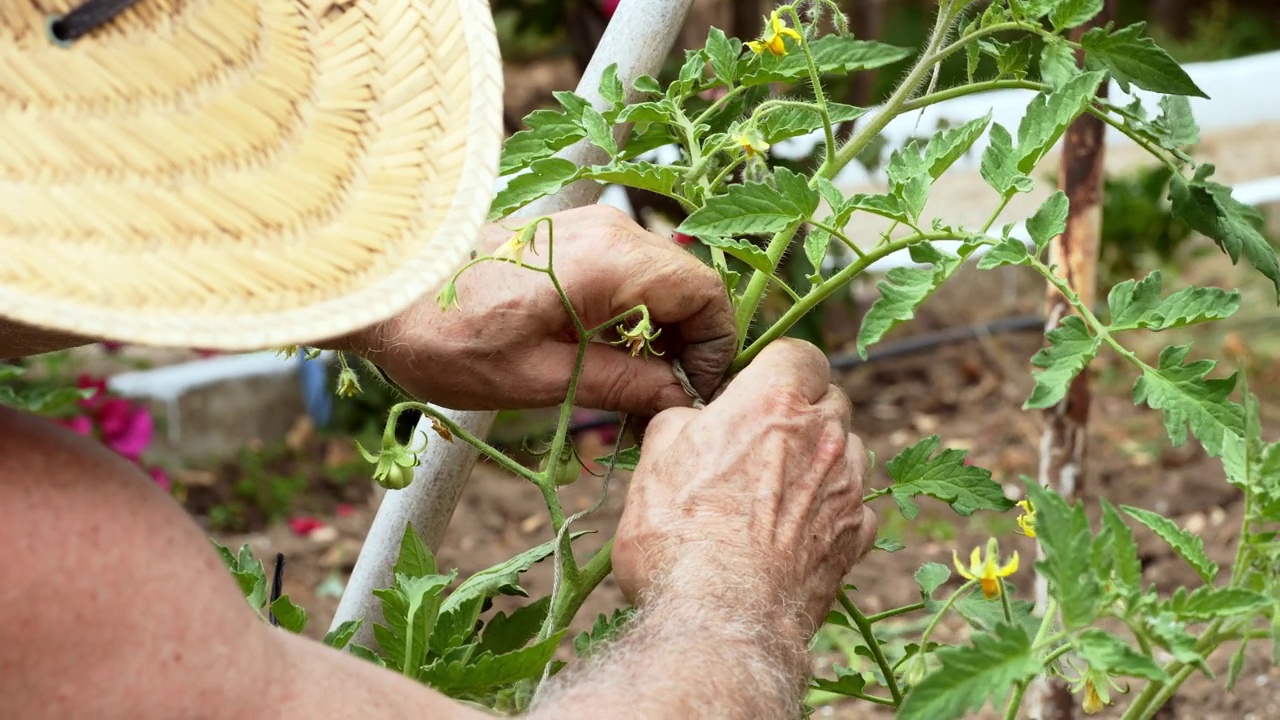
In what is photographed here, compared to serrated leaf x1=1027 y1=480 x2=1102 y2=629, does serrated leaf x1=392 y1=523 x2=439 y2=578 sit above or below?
below

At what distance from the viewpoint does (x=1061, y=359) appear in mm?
1312

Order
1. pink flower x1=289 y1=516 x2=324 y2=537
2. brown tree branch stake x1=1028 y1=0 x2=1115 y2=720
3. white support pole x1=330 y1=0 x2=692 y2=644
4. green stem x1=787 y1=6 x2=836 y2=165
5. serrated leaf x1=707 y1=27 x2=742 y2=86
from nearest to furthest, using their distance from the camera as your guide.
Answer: green stem x1=787 y1=6 x2=836 y2=165, serrated leaf x1=707 y1=27 x2=742 y2=86, white support pole x1=330 y1=0 x2=692 y2=644, brown tree branch stake x1=1028 y1=0 x2=1115 y2=720, pink flower x1=289 y1=516 x2=324 y2=537

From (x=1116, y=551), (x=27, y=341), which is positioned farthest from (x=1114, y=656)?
(x=27, y=341)

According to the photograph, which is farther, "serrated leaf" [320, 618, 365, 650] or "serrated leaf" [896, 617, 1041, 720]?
"serrated leaf" [320, 618, 365, 650]

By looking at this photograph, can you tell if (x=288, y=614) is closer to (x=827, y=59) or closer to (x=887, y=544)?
(x=887, y=544)

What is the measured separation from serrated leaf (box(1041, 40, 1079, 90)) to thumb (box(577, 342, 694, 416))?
20.7 inches

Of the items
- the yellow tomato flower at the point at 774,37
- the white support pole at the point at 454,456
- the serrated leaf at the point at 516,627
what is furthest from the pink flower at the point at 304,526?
the yellow tomato flower at the point at 774,37

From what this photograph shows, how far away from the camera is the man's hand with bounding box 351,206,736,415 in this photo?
1.52 metres

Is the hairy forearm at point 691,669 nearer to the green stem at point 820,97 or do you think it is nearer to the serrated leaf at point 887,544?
the serrated leaf at point 887,544

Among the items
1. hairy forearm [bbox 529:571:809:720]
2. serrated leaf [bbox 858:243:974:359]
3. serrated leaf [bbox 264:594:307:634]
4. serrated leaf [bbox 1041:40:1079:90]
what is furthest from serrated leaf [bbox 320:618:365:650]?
serrated leaf [bbox 1041:40:1079:90]

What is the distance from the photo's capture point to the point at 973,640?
110cm

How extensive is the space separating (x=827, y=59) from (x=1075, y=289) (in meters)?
0.94

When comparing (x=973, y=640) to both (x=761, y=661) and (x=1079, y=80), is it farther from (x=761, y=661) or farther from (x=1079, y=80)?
(x=1079, y=80)

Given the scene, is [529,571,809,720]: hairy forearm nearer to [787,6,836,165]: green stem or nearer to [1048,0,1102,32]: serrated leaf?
[787,6,836,165]: green stem
